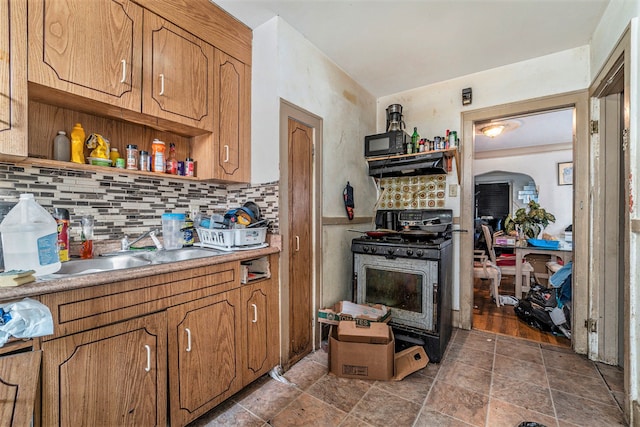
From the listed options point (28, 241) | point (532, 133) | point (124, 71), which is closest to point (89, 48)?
point (124, 71)

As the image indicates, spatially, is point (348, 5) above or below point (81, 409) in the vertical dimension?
above

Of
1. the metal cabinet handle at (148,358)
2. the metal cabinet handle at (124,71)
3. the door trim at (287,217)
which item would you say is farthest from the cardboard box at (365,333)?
the metal cabinet handle at (124,71)

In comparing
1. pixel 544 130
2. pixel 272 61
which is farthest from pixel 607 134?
pixel 544 130

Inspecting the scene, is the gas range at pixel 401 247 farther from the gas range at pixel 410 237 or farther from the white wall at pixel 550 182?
the white wall at pixel 550 182

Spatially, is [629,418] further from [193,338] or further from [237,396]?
[193,338]

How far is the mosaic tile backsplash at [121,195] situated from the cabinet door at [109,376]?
72 centimetres

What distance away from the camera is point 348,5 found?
1784mm

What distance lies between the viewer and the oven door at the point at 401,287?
2076 mm

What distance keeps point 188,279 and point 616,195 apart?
288 centimetres

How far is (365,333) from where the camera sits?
185cm

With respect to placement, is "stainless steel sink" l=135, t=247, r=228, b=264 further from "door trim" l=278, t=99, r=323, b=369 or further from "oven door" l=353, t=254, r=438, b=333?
"oven door" l=353, t=254, r=438, b=333

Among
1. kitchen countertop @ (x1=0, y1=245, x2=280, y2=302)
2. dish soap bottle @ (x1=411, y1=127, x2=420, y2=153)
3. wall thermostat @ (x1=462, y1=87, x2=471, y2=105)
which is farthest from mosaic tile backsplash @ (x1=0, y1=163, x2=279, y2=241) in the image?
wall thermostat @ (x1=462, y1=87, x2=471, y2=105)

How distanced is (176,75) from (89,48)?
0.41 m

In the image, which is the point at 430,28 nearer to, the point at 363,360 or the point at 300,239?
the point at 300,239
